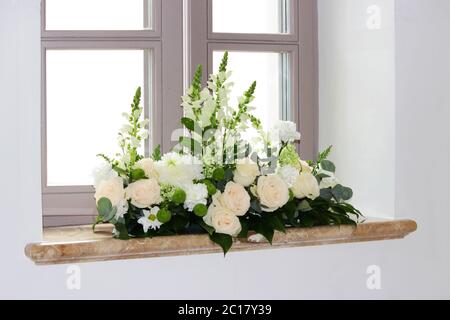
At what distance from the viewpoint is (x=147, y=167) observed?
2.04 meters

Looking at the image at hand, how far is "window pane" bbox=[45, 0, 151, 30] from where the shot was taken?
239 centimetres

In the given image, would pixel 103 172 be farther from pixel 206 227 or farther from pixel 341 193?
pixel 341 193

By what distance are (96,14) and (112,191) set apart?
0.74m

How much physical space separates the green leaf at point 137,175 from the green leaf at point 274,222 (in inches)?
13.9

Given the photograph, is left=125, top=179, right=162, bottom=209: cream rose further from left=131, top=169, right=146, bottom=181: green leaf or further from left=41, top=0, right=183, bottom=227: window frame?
left=41, top=0, right=183, bottom=227: window frame

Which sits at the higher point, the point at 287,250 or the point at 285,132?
the point at 285,132

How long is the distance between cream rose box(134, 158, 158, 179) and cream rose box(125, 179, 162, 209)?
0.18 feet

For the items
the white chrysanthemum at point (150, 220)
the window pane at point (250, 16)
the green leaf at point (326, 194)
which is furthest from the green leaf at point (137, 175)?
the window pane at point (250, 16)

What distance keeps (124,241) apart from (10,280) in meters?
0.29

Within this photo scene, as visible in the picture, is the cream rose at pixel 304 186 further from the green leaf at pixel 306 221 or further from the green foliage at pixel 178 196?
the green foliage at pixel 178 196

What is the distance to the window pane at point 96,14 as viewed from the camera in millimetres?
2393

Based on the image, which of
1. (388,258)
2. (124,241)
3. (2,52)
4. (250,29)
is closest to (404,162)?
(388,258)

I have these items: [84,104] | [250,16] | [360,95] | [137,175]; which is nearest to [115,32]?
[84,104]
